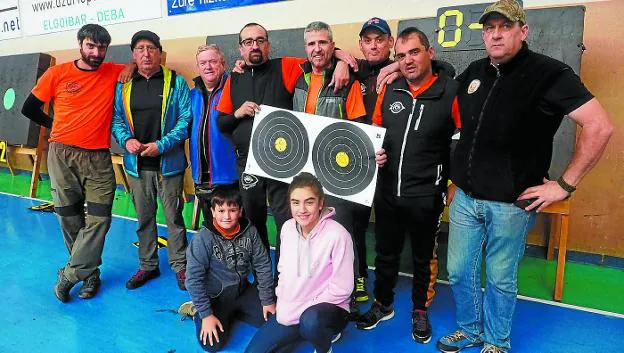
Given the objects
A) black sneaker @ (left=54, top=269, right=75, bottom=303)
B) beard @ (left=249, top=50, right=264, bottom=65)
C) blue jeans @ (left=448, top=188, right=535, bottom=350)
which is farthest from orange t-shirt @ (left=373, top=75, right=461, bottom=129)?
black sneaker @ (left=54, top=269, right=75, bottom=303)

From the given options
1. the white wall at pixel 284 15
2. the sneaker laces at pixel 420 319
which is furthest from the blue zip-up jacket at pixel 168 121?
the sneaker laces at pixel 420 319

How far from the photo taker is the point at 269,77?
262cm

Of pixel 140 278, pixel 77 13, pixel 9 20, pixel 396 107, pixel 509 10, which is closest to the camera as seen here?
pixel 509 10

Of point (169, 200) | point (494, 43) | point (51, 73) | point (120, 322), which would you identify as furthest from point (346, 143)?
point (51, 73)

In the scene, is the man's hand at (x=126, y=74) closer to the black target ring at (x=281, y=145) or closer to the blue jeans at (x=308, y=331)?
the black target ring at (x=281, y=145)

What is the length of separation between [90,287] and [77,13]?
446 centimetres

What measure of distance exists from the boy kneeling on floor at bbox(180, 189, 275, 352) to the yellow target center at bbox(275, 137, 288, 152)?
1.27 ft

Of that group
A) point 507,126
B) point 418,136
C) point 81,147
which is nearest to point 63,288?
point 81,147

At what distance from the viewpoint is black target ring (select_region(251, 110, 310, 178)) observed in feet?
8.26

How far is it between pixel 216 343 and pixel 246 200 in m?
0.89

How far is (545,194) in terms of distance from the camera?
6.02 ft

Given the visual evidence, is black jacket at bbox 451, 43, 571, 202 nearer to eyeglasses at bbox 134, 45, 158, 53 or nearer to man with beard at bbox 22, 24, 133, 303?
eyeglasses at bbox 134, 45, 158, 53

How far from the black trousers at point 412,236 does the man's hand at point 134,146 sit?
1646 mm

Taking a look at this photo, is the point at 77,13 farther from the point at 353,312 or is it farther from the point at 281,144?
the point at 353,312
